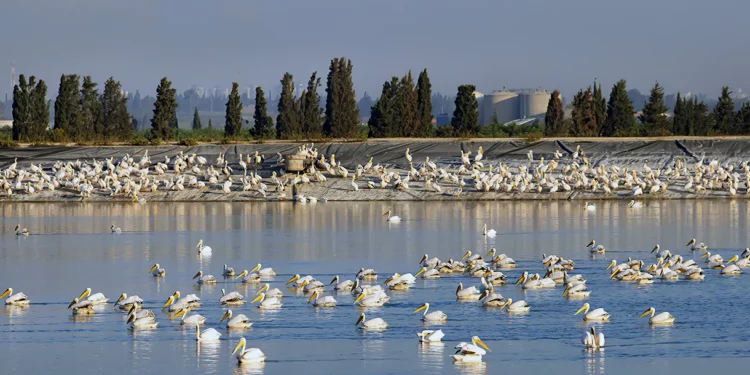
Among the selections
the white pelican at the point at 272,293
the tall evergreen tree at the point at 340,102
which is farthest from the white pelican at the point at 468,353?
the tall evergreen tree at the point at 340,102

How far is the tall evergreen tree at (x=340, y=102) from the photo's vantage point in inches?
2277

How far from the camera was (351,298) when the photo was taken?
65.9 ft

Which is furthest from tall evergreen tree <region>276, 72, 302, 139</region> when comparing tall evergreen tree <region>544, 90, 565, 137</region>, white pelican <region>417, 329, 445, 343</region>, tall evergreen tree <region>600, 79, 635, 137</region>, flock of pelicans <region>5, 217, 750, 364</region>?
white pelican <region>417, 329, 445, 343</region>

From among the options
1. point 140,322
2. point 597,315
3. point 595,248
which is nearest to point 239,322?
point 140,322

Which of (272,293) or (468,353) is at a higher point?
(272,293)

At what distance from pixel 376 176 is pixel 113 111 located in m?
25.3

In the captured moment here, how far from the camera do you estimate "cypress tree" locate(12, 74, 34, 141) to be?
5641 centimetres

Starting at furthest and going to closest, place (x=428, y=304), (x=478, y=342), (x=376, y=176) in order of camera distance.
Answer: (x=376, y=176), (x=428, y=304), (x=478, y=342)

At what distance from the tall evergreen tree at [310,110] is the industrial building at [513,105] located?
40679mm

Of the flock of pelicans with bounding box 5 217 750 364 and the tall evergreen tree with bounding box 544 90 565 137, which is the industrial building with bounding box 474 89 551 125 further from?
the flock of pelicans with bounding box 5 217 750 364

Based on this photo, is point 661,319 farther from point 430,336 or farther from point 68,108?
point 68,108

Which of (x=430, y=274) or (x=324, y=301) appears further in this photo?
(x=430, y=274)

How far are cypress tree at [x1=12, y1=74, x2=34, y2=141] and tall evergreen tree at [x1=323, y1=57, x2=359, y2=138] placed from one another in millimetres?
13554

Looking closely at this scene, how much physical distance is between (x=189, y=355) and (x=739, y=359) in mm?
6750
